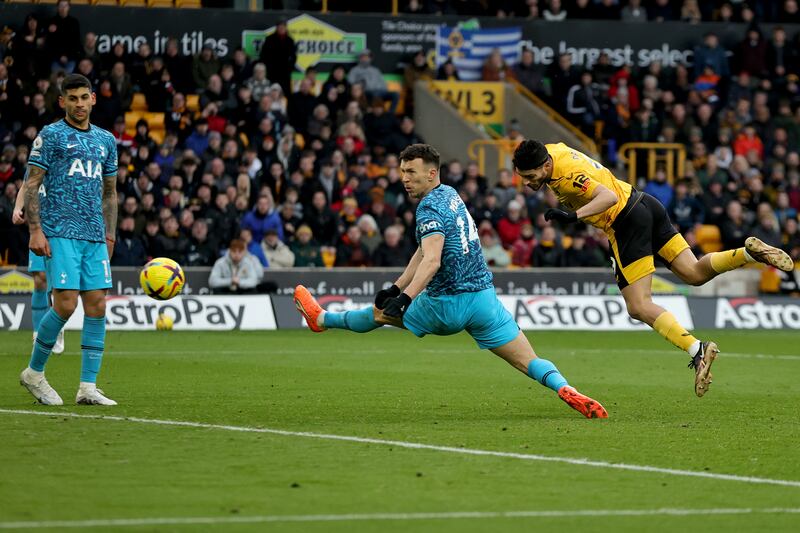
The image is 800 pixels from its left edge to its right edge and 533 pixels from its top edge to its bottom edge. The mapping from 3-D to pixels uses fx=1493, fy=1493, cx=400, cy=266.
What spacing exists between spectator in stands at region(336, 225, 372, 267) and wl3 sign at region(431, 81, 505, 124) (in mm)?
6222

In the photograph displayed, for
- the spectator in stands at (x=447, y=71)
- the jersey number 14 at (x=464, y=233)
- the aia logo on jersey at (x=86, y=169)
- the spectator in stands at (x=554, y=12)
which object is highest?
the spectator in stands at (x=554, y=12)

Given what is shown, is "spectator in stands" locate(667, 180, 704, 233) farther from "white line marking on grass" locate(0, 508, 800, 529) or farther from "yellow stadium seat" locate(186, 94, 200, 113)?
"white line marking on grass" locate(0, 508, 800, 529)

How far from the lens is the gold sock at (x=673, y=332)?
38.9 ft

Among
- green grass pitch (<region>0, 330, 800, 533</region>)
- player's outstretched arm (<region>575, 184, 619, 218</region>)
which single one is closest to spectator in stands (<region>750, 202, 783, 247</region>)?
green grass pitch (<region>0, 330, 800, 533</region>)

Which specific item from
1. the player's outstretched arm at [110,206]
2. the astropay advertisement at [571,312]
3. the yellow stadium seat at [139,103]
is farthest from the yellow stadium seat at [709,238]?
the player's outstretched arm at [110,206]

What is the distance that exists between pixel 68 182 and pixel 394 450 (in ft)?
12.0

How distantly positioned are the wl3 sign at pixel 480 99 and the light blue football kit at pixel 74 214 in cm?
2045

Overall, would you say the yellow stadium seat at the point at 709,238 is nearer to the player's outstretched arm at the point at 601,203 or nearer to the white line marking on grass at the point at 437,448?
the player's outstretched arm at the point at 601,203

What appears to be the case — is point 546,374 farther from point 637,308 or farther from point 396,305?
point 637,308

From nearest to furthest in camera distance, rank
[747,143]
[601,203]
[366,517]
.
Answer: [366,517], [601,203], [747,143]

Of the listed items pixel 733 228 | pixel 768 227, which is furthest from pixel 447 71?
pixel 768 227

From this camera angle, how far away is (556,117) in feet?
103

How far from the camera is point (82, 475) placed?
7.96 m

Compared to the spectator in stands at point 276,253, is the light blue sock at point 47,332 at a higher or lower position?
higher
